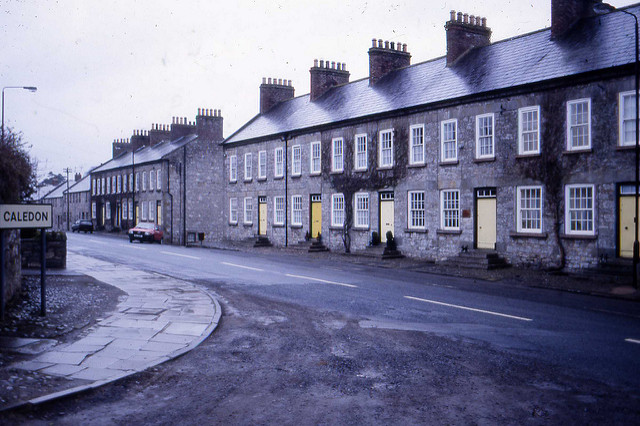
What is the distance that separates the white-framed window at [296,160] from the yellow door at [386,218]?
26.8 ft

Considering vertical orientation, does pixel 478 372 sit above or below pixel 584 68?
below

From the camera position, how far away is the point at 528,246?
71.2ft

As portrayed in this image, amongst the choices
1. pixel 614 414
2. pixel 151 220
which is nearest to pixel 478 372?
pixel 614 414

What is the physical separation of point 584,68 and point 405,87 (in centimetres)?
1108

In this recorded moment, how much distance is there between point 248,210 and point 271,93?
10.2m

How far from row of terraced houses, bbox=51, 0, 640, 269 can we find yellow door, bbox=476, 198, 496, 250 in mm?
62

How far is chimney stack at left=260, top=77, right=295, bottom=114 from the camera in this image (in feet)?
148

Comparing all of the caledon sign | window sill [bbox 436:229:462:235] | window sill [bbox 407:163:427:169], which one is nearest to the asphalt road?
the caledon sign

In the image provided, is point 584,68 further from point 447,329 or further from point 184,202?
point 184,202

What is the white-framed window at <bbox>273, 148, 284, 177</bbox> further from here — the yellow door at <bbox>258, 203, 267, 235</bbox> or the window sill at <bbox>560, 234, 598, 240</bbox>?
the window sill at <bbox>560, 234, 598, 240</bbox>

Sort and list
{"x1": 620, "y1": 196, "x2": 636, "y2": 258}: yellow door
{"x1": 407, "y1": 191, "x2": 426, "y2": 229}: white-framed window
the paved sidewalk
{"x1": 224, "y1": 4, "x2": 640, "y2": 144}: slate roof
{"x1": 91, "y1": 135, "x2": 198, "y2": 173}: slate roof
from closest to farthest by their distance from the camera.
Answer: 1. the paved sidewalk
2. {"x1": 620, "y1": 196, "x2": 636, "y2": 258}: yellow door
3. {"x1": 224, "y1": 4, "x2": 640, "y2": 144}: slate roof
4. {"x1": 407, "y1": 191, "x2": 426, "y2": 229}: white-framed window
5. {"x1": 91, "y1": 135, "x2": 198, "y2": 173}: slate roof

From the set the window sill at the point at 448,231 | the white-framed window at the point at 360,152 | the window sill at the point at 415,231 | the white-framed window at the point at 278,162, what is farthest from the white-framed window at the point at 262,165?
the window sill at the point at 448,231

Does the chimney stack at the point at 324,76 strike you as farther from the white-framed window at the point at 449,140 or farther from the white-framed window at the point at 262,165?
the white-framed window at the point at 449,140

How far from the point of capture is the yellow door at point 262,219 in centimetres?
3941
